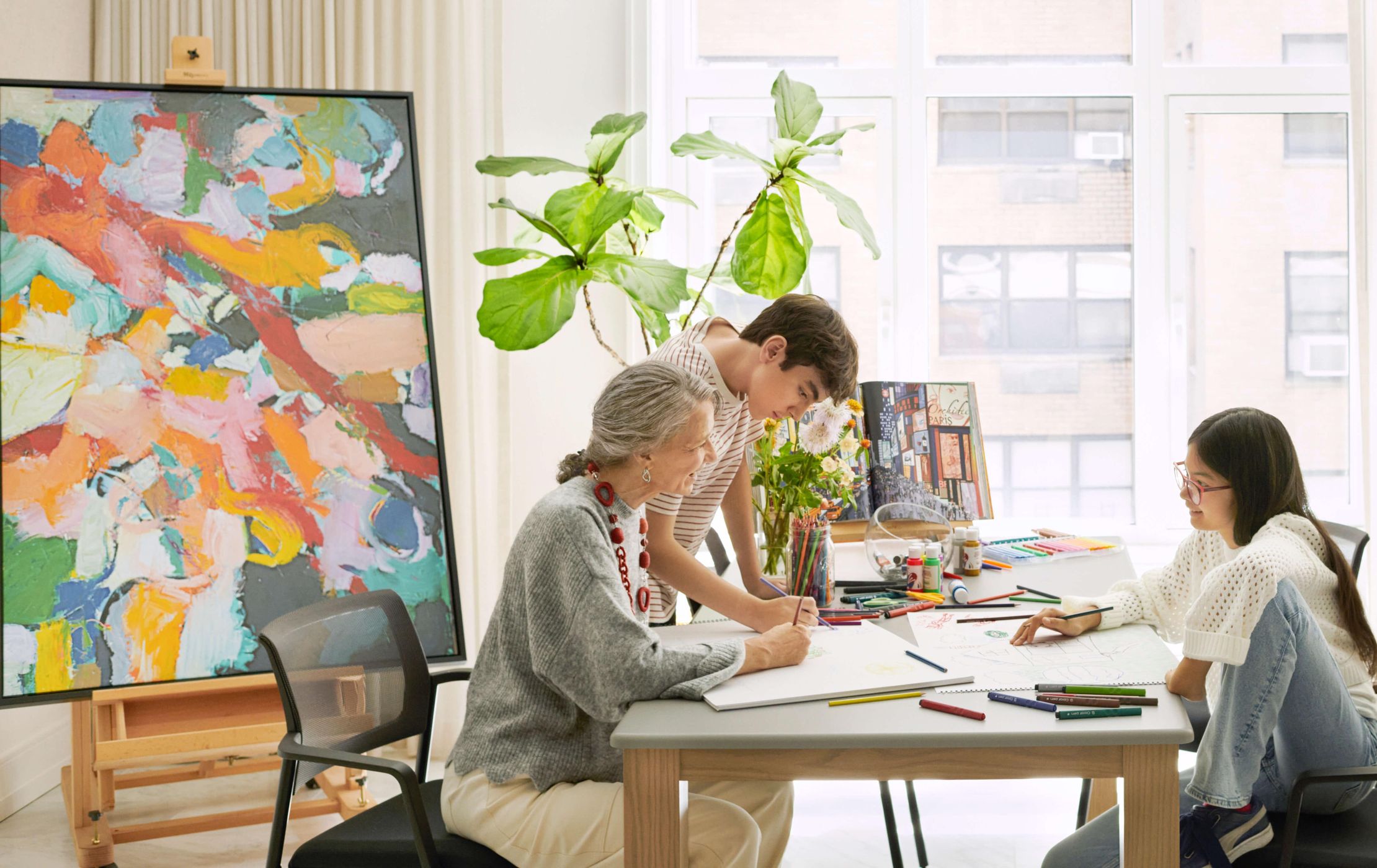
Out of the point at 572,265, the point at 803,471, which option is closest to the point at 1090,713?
the point at 803,471

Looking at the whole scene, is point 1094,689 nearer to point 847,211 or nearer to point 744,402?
point 744,402

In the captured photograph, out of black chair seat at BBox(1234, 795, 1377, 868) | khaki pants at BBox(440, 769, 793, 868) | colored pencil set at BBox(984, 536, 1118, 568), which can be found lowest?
black chair seat at BBox(1234, 795, 1377, 868)

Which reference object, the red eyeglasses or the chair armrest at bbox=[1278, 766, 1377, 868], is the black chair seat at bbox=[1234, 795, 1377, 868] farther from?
the red eyeglasses

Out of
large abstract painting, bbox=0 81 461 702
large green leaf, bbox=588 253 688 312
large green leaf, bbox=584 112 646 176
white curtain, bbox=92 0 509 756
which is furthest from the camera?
white curtain, bbox=92 0 509 756

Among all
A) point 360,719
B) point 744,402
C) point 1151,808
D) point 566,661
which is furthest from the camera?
point 744,402

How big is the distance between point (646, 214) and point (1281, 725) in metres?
1.97

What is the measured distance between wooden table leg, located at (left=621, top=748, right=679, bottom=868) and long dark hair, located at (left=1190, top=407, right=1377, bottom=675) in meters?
1.08

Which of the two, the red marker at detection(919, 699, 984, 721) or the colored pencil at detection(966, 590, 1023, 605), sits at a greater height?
the colored pencil at detection(966, 590, 1023, 605)

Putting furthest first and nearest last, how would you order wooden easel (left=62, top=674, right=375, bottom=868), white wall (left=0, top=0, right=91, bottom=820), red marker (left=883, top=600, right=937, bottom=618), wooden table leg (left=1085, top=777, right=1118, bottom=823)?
white wall (left=0, top=0, right=91, bottom=820) → wooden easel (left=62, top=674, right=375, bottom=868) → wooden table leg (left=1085, top=777, right=1118, bottom=823) → red marker (left=883, top=600, right=937, bottom=618)

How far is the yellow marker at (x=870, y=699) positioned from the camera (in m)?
1.42

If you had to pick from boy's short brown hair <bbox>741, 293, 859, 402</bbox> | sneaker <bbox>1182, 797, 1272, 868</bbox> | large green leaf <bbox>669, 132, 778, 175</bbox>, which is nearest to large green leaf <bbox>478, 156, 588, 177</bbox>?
large green leaf <bbox>669, 132, 778, 175</bbox>

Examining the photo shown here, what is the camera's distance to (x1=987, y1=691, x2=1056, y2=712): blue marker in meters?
1.36

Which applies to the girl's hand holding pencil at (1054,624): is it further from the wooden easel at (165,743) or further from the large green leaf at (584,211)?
the wooden easel at (165,743)

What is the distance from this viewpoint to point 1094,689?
4.62 feet
